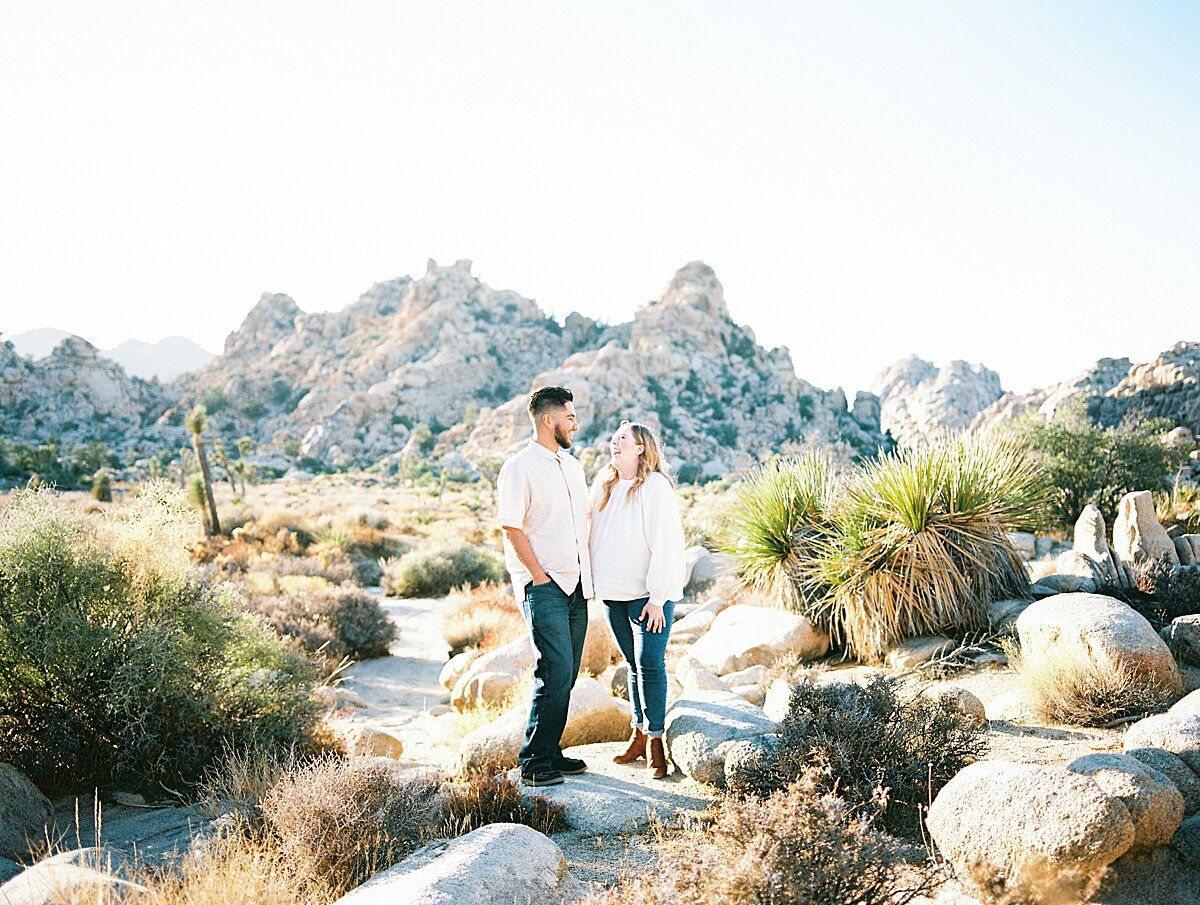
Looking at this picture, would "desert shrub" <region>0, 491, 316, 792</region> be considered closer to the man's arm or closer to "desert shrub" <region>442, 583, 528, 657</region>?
the man's arm

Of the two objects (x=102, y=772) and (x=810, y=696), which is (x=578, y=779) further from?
(x=102, y=772)

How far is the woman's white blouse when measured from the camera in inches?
181

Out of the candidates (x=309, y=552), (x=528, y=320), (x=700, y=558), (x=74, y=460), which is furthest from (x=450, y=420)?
(x=700, y=558)

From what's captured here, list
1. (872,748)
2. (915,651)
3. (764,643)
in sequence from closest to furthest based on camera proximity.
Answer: (872,748) < (915,651) < (764,643)

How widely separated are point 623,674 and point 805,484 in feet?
A: 9.82

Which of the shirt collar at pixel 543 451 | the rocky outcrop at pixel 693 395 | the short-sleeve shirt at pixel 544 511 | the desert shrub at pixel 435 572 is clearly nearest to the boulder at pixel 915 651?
the short-sleeve shirt at pixel 544 511

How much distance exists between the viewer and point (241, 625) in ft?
20.3

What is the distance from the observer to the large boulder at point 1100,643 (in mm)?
4969

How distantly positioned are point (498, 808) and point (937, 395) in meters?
108

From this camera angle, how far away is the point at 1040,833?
120 inches

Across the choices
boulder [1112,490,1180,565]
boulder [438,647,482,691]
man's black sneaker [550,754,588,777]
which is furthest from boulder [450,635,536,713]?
boulder [1112,490,1180,565]

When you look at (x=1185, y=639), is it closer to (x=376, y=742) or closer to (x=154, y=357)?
(x=376, y=742)

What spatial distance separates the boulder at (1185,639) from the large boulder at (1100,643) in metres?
0.68

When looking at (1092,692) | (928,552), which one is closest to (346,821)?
(1092,692)
